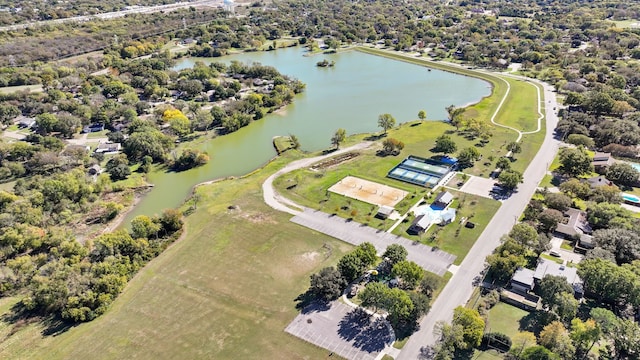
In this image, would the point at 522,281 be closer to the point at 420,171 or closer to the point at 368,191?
the point at 368,191

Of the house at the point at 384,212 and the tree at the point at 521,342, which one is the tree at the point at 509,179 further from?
the tree at the point at 521,342

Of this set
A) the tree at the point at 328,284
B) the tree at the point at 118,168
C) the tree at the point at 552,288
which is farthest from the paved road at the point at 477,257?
the tree at the point at 118,168

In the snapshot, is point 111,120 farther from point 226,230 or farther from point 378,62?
point 378,62

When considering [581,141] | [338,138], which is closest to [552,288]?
[581,141]

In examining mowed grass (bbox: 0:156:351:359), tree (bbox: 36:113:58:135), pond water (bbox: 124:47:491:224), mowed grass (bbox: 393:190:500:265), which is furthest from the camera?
tree (bbox: 36:113:58:135)

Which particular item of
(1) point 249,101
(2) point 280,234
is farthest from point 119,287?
(1) point 249,101

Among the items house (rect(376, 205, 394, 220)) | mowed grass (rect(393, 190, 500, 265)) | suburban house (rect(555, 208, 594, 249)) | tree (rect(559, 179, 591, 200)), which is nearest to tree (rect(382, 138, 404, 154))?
mowed grass (rect(393, 190, 500, 265))

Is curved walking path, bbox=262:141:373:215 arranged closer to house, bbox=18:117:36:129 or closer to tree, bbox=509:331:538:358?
tree, bbox=509:331:538:358
